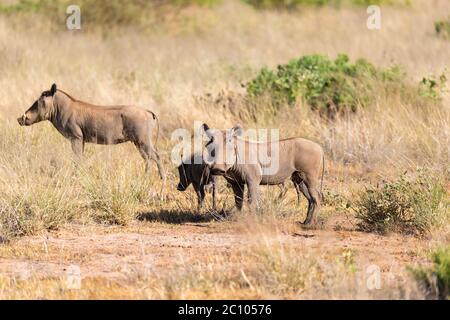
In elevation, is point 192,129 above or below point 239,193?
above

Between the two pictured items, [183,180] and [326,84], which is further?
[326,84]

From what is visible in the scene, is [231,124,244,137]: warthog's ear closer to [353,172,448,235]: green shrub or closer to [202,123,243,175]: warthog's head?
[202,123,243,175]: warthog's head

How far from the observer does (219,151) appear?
8938mm

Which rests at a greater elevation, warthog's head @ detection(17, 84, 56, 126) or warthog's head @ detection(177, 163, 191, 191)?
warthog's head @ detection(17, 84, 56, 126)

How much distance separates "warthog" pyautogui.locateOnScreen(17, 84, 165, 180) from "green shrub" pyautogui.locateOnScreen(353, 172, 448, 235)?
266cm

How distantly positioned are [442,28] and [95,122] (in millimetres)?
10164

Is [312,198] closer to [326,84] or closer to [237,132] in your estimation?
[237,132]

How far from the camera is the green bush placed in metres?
13.6

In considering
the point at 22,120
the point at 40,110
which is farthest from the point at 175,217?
the point at 22,120

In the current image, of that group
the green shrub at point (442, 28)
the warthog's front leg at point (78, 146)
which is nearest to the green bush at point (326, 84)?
the warthog's front leg at point (78, 146)

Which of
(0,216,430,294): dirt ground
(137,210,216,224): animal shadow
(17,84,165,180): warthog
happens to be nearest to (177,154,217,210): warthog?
(137,210,216,224): animal shadow
